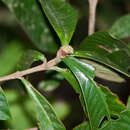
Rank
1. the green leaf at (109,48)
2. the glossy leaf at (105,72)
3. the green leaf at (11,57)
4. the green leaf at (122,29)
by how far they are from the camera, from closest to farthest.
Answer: the green leaf at (109,48) → the glossy leaf at (105,72) → the green leaf at (122,29) → the green leaf at (11,57)

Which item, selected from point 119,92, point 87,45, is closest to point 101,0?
point 119,92

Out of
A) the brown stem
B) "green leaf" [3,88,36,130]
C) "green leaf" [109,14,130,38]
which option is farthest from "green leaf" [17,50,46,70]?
"green leaf" [3,88,36,130]

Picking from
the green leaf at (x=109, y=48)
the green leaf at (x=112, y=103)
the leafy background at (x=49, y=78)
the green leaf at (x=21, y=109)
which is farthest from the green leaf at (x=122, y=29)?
the green leaf at (x=21, y=109)

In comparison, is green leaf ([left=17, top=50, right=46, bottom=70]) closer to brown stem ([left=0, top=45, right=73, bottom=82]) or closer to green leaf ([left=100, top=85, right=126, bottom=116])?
brown stem ([left=0, top=45, right=73, bottom=82])

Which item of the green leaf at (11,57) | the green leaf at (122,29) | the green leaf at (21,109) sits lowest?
the green leaf at (21,109)

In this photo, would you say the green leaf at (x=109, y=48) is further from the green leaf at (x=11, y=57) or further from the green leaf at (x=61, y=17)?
the green leaf at (x=11, y=57)

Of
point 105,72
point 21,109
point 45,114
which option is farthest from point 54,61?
point 21,109
